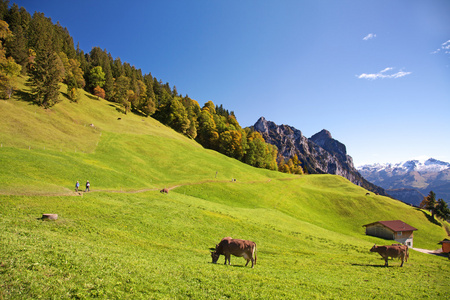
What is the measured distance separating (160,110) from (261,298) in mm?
128484

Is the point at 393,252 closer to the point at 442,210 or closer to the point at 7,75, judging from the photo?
the point at 442,210

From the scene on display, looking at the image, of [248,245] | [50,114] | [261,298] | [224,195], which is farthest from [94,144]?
[261,298]

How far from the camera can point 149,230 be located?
84.3 ft

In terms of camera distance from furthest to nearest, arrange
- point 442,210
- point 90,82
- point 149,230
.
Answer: point 90,82 → point 442,210 → point 149,230

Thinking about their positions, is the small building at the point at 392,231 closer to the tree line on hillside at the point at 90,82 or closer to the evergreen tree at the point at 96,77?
the tree line on hillside at the point at 90,82

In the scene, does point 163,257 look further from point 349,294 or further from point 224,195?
point 224,195

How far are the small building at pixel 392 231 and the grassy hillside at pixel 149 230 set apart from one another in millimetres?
4725

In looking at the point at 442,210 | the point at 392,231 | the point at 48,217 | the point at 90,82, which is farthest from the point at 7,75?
the point at 442,210

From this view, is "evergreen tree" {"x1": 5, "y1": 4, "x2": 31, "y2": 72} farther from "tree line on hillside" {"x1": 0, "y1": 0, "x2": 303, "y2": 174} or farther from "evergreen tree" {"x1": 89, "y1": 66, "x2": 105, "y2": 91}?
"evergreen tree" {"x1": 89, "y1": 66, "x2": 105, "y2": 91}

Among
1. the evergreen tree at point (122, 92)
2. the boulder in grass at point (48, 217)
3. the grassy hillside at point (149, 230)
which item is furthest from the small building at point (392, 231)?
the evergreen tree at point (122, 92)

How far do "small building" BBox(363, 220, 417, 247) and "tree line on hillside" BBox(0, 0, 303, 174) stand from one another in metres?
64.9

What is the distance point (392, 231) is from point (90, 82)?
470ft

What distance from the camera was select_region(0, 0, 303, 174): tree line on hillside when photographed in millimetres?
71000

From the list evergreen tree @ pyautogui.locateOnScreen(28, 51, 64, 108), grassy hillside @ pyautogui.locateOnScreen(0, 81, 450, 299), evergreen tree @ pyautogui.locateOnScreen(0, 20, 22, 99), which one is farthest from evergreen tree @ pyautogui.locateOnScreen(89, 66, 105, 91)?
evergreen tree @ pyautogui.locateOnScreen(0, 20, 22, 99)
